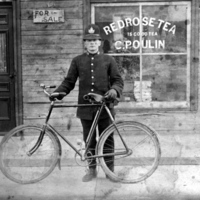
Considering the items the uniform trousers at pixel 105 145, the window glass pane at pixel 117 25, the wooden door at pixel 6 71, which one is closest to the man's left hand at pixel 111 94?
the uniform trousers at pixel 105 145

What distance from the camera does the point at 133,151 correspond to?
484 cm

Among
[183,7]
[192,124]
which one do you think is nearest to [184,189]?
[192,124]

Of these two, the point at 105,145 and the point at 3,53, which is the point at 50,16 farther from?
the point at 105,145

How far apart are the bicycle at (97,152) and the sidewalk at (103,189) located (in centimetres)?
13

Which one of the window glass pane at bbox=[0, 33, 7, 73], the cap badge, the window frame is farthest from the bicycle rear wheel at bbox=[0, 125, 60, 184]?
the window glass pane at bbox=[0, 33, 7, 73]

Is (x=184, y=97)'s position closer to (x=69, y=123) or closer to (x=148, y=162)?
(x=69, y=123)

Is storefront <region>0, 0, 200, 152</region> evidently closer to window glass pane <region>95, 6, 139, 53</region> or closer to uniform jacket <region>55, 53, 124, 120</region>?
window glass pane <region>95, 6, 139, 53</region>

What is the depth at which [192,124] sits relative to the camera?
8359 millimetres

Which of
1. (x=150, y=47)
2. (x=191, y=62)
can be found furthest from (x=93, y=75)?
(x=191, y=62)

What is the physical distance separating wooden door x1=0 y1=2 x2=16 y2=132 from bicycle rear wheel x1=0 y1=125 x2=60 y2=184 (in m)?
3.81

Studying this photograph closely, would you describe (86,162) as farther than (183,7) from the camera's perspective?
No

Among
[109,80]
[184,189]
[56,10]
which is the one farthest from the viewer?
[56,10]

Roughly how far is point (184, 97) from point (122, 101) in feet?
3.75

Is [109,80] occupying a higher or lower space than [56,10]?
lower
